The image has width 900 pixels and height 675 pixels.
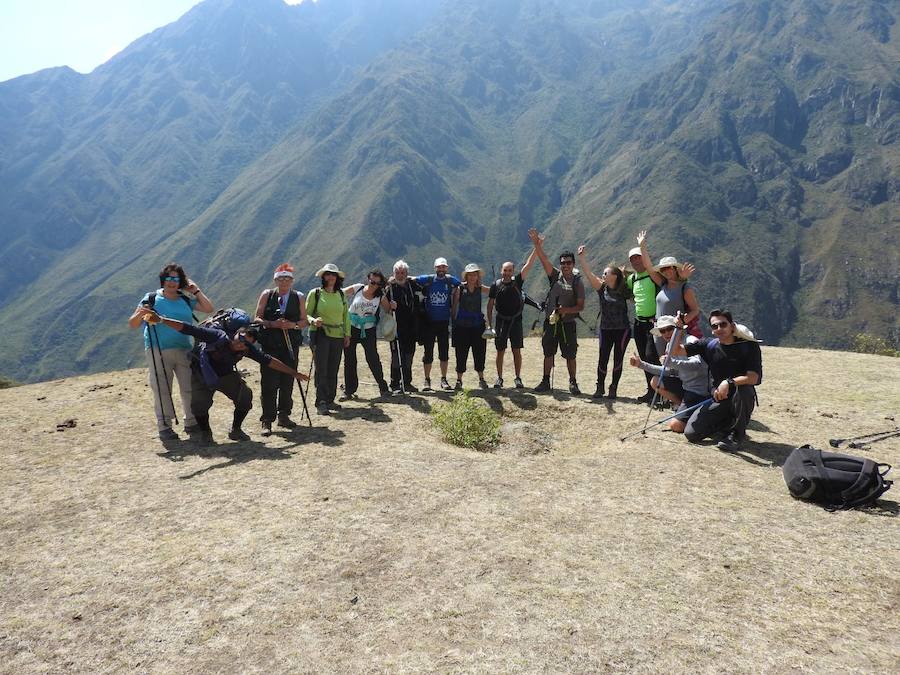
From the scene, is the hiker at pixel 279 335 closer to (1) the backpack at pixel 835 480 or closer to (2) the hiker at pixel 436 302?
(2) the hiker at pixel 436 302

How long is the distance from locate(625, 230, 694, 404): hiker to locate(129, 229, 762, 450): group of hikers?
22 mm

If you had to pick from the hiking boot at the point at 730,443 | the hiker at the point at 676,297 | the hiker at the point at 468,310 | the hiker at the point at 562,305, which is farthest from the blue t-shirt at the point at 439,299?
the hiking boot at the point at 730,443

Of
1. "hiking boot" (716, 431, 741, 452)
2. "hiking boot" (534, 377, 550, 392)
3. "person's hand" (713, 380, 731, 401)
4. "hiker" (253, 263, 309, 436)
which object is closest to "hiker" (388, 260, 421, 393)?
"hiker" (253, 263, 309, 436)

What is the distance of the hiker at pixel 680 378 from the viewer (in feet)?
32.0

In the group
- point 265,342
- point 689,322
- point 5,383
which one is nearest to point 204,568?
point 265,342

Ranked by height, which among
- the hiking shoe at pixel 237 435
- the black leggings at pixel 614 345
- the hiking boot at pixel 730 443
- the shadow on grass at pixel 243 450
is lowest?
the hiking boot at pixel 730 443

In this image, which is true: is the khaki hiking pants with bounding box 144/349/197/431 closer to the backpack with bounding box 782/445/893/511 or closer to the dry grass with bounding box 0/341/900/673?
the dry grass with bounding box 0/341/900/673

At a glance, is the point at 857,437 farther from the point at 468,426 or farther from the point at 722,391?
the point at 468,426

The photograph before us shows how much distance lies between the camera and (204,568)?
18.4 feet

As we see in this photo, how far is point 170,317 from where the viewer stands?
30.4 ft

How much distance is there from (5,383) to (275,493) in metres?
23.0

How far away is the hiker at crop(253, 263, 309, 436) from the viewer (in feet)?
33.9

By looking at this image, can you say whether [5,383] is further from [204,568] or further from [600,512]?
[600,512]

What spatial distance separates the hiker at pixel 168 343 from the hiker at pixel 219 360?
24 centimetres
